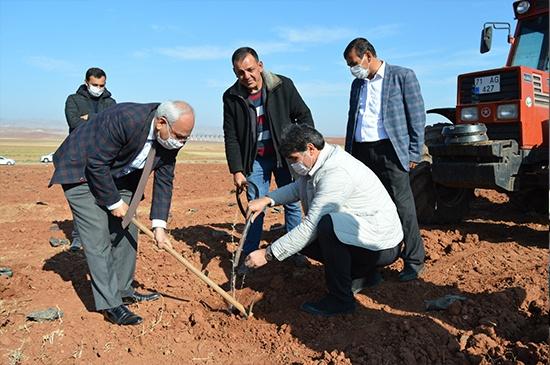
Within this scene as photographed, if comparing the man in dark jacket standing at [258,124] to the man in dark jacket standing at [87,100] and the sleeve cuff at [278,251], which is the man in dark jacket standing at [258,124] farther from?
the man in dark jacket standing at [87,100]

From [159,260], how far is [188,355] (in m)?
1.91

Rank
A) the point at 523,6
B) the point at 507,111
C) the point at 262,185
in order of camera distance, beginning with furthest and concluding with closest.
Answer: the point at 523,6 < the point at 507,111 < the point at 262,185

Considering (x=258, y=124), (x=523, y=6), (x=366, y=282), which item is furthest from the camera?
(x=523, y=6)

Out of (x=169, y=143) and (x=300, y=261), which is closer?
(x=169, y=143)

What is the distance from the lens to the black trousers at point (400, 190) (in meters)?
4.20

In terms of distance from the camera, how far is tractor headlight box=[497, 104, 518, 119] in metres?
5.66

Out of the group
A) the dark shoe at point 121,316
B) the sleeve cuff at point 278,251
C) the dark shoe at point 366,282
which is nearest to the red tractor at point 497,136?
the dark shoe at point 366,282

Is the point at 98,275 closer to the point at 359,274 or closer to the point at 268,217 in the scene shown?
the point at 359,274

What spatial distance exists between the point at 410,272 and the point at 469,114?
2638 millimetres

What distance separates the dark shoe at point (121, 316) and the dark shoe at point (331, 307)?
124 centimetres

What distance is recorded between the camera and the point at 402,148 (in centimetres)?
410

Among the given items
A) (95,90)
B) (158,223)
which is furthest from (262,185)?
(95,90)

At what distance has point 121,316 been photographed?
3.71m

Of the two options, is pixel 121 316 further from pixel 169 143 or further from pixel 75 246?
pixel 75 246
